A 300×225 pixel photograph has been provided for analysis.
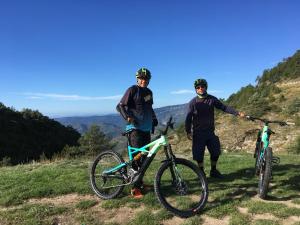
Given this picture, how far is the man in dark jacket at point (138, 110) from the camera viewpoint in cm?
699

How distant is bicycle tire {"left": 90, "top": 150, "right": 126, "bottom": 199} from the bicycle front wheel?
95 centimetres

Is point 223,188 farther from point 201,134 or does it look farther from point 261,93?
point 261,93

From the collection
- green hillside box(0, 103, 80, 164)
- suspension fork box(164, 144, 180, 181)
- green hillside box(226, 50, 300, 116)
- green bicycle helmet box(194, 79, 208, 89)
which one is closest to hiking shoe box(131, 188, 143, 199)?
suspension fork box(164, 144, 180, 181)

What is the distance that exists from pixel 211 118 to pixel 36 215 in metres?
4.19

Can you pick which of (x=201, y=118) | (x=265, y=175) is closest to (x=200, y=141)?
(x=201, y=118)

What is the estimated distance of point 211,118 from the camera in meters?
8.18

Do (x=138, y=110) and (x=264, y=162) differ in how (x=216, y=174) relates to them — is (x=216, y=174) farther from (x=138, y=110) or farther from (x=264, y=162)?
(x=138, y=110)

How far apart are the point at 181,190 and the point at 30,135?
163ft

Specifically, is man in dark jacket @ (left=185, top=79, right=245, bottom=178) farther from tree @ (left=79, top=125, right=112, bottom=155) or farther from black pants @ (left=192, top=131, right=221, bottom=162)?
tree @ (left=79, top=125, right=112, bottom=155)

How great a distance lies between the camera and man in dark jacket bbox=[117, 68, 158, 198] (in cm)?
699

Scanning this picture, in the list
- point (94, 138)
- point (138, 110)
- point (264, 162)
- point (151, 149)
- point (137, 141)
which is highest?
point (138, 110)

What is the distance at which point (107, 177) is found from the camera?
287 inches

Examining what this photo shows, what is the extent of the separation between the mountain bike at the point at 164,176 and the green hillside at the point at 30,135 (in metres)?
36.9

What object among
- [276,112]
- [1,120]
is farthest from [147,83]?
[1,120]
